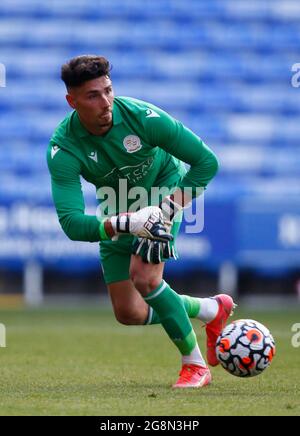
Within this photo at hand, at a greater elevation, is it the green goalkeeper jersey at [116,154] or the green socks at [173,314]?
the green goalkeeper jersey at [116,154]

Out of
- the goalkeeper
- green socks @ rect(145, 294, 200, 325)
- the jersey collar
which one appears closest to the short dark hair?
the goalkeeper

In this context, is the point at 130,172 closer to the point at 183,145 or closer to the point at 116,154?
the point at 116,154

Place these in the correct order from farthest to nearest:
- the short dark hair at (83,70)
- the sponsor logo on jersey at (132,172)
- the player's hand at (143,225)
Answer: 1. the sponsor logo on jersey at (132,172)
2. the short dark hair at (83,70)
3. the player's hand at (143,225)

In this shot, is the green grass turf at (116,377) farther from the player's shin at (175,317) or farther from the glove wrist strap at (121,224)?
the glove wrist strap at (121,224)

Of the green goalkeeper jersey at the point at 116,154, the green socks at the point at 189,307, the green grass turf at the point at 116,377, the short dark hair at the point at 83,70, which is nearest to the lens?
the green grass turf at the point at 116,377

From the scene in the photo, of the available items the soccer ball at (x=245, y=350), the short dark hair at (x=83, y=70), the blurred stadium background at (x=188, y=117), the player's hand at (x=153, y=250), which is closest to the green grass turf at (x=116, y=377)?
the soccer ball at (x=245, y=350)

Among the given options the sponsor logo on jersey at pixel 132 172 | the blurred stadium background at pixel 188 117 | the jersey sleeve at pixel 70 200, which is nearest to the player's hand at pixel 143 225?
the jersey sleeve at pixel 70 200

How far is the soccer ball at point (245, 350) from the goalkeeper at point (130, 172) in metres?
0.22

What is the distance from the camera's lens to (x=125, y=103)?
5.29 meters

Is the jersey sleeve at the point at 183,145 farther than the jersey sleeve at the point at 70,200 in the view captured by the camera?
Yes

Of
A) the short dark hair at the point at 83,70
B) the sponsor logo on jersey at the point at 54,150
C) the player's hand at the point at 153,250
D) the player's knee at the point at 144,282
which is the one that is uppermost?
the short dark hair at the point at 83,70

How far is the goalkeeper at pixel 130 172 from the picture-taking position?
502cm

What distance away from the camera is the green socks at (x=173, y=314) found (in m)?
5.32
